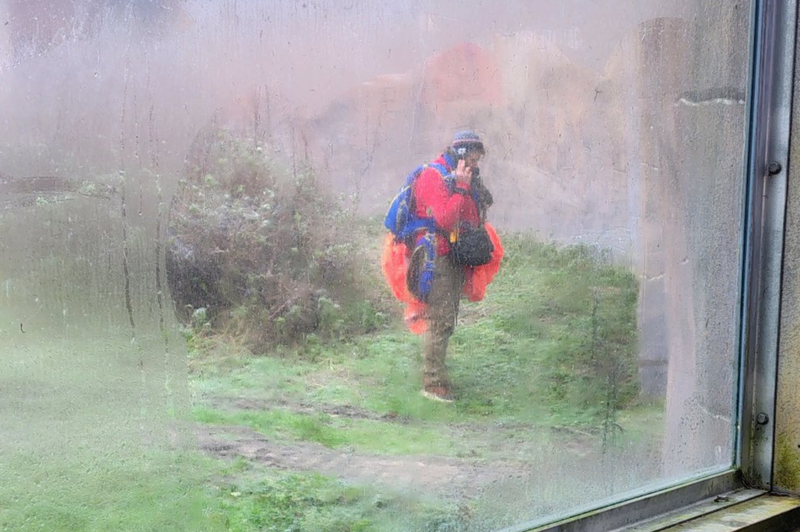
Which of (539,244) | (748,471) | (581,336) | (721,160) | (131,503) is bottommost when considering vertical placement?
(748,471)

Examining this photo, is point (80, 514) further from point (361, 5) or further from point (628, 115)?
point (628, 115)

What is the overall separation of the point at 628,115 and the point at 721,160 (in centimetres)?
38

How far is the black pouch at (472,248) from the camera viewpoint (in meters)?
1.69

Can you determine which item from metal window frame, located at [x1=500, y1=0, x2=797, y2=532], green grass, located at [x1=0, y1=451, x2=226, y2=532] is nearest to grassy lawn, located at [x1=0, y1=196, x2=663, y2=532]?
green grass, located at [x1=0, y1=451, x2=226, y2=532]

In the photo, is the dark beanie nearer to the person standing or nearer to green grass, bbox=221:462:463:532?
the person standing

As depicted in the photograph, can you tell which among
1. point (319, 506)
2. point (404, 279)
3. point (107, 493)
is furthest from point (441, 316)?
point (107, 493)

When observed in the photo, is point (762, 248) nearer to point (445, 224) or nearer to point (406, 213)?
point (445, 224)

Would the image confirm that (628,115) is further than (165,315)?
Yes

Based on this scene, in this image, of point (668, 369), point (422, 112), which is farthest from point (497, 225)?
point (668, 369)

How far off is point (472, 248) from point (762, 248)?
93cm

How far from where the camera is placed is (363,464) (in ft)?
4.93

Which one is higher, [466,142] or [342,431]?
[466,142]

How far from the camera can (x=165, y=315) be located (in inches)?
49.0

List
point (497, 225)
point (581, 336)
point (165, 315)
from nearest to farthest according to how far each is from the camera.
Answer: point (165, 315) → point (497, 225) → point (581, 336)
